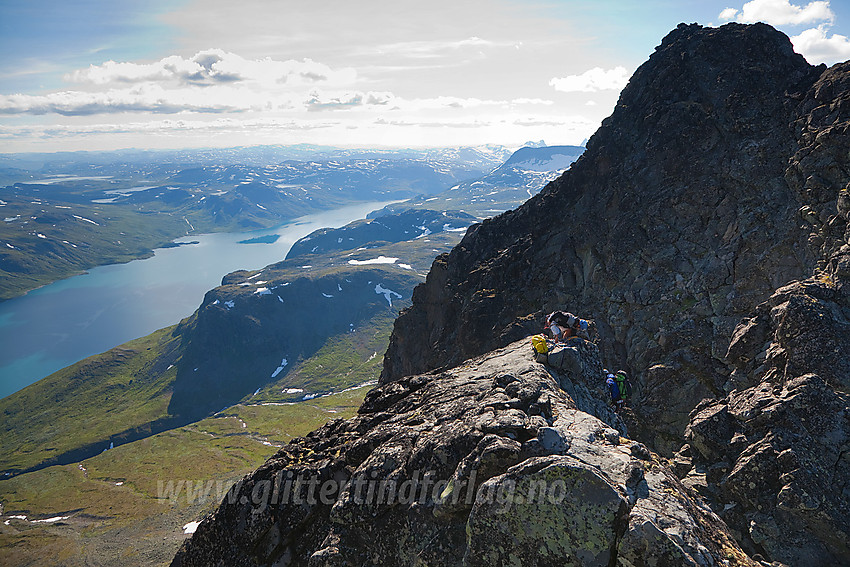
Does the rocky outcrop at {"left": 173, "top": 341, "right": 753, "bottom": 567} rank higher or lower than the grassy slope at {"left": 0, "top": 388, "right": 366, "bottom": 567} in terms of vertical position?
higher

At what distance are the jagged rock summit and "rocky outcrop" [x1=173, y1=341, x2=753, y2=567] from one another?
70 mm

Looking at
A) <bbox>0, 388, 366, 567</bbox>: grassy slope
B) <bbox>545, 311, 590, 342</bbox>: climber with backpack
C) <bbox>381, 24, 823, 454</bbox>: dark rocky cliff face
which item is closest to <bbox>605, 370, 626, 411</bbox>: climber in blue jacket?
<bbox>545, 311, 590, 342</bbox>: climber with backpack

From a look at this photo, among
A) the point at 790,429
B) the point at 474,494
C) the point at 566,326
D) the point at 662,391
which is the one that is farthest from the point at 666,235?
the point at 474,494

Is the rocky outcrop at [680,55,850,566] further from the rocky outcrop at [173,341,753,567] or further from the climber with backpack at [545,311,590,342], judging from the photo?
the climber with backpack at [545,311,590,342]

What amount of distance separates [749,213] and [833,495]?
31376 millimetres

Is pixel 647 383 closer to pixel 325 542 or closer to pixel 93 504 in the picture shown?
pixel 325 542

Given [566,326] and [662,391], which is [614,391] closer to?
[566,326]

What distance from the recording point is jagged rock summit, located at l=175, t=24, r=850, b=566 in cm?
1374

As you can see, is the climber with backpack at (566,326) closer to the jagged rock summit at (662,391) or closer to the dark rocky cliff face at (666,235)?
the jagged rock summit at (662,391)

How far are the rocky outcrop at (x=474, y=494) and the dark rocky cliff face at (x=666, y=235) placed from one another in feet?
66.9

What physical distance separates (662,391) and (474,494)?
93.5ft

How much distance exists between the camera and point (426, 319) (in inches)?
2958

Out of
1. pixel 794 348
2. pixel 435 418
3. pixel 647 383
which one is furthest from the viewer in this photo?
pixel 647 383

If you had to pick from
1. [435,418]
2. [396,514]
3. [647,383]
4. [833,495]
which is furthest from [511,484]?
[647,383]
